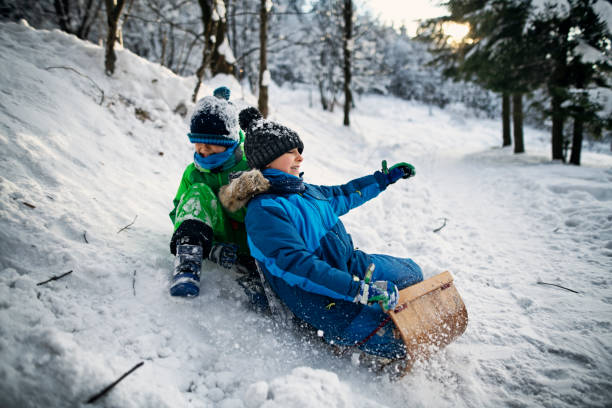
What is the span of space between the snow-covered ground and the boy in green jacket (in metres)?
0.24

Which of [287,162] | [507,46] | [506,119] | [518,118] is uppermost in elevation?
[507,46]

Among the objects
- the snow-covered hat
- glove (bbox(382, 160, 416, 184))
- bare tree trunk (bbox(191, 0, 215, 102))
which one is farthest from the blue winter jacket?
bare tree trunk (bbox(191, 0, 215, 102))

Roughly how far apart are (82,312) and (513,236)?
471cm

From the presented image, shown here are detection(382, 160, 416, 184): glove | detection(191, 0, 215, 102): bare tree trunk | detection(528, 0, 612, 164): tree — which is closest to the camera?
detection(382, 160, 416, 184): glove

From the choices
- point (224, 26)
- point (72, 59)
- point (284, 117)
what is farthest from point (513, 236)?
point (284, 117)

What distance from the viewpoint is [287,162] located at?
2.06 m

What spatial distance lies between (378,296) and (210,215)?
131cm

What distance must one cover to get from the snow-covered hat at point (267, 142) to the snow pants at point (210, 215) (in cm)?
43

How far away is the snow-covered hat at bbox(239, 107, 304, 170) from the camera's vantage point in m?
2.00

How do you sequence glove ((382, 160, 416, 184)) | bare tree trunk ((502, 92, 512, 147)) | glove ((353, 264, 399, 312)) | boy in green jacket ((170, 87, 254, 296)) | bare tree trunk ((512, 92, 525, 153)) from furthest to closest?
1. bare tree trunk ((502, 92, 512, 147))
2. bare tree trunk ((512, 92, 525, 153))
3. glove ((382, 160, 416, 184))
4. boy in green jacket ((170, 87, 254, 296))
5. glove ((353, 264, 399, 312))

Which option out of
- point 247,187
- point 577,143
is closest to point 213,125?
point 247,187

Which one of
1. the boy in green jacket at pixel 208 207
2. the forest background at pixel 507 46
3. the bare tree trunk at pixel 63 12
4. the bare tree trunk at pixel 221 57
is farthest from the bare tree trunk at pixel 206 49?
the boy in green jacket at pixel 208 207

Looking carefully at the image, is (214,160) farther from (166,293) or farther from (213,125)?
(166,293)

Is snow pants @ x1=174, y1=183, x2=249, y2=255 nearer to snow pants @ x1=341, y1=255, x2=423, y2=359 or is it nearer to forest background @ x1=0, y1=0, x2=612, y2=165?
snow pants @ x1=341, y1=255, x2=423, y2=359
